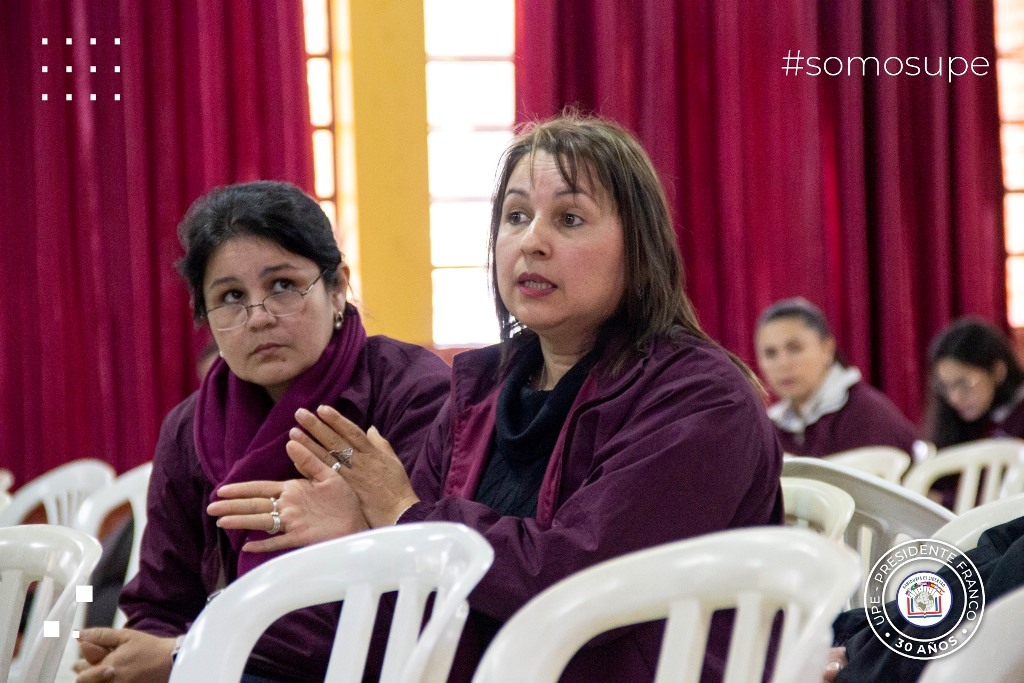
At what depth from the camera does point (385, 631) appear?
1350 millimetres

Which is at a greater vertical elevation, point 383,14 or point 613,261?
point 383,14

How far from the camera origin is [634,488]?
1.16m

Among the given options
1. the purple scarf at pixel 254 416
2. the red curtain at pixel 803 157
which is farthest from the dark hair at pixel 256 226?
the red curtain at pixel 803 157

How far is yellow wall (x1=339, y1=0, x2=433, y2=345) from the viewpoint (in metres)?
3.63

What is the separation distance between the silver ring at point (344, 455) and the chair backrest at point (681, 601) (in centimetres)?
73

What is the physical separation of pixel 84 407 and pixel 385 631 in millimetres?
2604

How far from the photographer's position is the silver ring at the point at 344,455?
1487mm

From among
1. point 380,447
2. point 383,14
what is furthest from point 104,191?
point 380,447

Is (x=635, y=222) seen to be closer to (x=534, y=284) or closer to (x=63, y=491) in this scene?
(x=534, y=284)

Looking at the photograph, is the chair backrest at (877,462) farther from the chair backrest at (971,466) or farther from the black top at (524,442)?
the black top at (524,442)

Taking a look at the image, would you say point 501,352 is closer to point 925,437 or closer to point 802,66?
point 925,437

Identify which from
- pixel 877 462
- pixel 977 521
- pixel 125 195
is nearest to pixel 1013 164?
pixel 877 462

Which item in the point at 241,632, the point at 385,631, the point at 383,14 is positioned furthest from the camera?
the point at 383,14

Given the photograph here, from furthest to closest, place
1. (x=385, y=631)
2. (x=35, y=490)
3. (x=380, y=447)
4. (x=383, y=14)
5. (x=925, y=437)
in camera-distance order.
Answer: (x=383, y=14) → (x=925, y=437) → (x=35, y=490) → (x=380, y=447) → (x=385, y=631)
